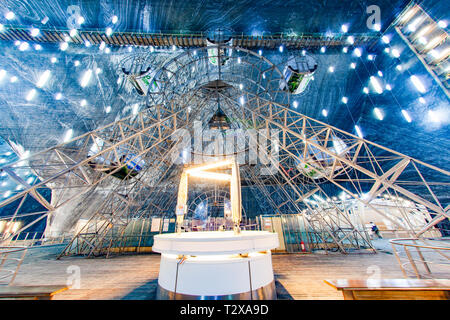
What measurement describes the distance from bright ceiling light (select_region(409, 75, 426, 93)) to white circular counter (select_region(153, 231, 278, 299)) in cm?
1426

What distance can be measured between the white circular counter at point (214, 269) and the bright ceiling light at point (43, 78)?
1588 centimetres

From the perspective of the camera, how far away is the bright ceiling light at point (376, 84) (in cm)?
1225

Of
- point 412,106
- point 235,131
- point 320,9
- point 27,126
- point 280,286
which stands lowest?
point 280,286

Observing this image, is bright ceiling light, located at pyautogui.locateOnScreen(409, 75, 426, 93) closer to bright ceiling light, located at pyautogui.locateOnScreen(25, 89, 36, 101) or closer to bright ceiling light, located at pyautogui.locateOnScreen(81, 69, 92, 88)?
bright ceiling light, located at pyautogui.locateOnScreen(81, 69, 92, 88)

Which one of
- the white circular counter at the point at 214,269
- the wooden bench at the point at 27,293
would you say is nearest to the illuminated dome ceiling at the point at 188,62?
the white circular counter at the point at 214,269

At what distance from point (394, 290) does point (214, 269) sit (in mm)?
3189

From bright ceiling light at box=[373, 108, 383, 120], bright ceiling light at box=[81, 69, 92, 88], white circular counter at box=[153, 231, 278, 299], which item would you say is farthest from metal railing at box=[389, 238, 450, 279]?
bright ceiling light at box=[81, 69, 92, 88]

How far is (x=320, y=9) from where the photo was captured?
10094mm

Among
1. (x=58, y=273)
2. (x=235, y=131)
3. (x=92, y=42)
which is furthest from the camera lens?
(x=235, y=131)

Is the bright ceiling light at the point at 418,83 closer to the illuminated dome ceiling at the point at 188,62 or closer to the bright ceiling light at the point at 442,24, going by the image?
the illuminated dome ceiling at the point at 188,62
